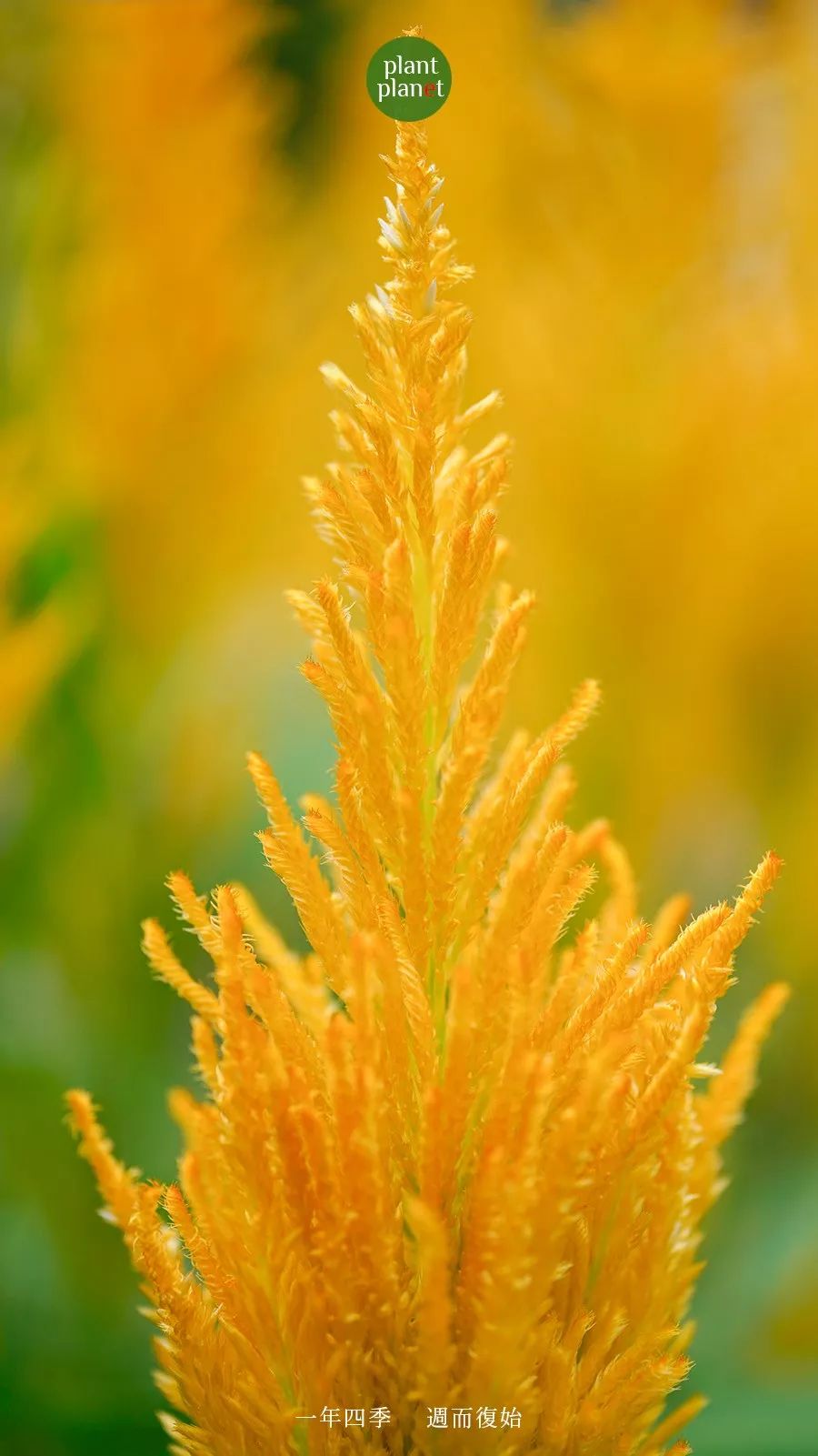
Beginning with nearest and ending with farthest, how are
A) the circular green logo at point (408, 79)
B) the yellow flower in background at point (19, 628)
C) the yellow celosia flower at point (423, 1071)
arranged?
the yellow celosia flower at point (423, 1071)
the circular green logo at point (408, 79)
the yellow flower in background at point (19, 628)

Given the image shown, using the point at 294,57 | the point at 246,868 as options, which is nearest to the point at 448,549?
the point at 246,868

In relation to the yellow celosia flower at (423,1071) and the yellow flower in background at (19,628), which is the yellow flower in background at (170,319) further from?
the yellow celosia flower at (423,1071)

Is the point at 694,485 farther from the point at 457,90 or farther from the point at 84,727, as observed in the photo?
the point at 84,727

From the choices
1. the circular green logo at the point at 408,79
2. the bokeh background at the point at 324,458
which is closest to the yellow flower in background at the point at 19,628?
the bokeh background at the point at 324,458

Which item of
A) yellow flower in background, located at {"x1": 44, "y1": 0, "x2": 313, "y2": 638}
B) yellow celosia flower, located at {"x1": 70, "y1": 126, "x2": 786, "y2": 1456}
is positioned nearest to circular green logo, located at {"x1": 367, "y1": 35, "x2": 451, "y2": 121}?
yellow celosia flower, located at {"x1": 70, "y1": 126, "x2": 786, "y2": 1456}

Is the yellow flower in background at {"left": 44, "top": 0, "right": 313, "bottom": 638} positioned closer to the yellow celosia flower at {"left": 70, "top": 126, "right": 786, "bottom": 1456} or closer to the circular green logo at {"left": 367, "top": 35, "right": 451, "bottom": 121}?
the circular green logo at {"left": 367, "top": 35, "right": 451, "bottom": 121}

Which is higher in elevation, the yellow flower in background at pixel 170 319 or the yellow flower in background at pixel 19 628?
the yellow flower in background at pixel 170 319
